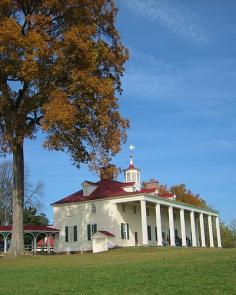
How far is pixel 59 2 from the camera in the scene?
90.7 ft

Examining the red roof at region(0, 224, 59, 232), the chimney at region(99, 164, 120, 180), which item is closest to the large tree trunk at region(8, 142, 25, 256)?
the chimney at region(99, 164, 120, 180)

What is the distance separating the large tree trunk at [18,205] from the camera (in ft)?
94.2

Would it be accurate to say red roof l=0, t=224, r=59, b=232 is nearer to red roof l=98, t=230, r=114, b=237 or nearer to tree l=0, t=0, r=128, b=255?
red roof l=98, t=230, r=114, b=237

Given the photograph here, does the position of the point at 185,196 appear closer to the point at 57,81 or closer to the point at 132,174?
the point at 132,174

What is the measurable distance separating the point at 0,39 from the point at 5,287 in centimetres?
1705

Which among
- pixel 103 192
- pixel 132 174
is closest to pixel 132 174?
pixel 132 174

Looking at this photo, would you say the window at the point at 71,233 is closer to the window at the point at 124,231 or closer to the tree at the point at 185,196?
the window at the point at 124,231

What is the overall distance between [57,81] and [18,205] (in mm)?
7652

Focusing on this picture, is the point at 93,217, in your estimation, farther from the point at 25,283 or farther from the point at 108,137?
the point at 25,283

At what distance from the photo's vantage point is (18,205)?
2888cm

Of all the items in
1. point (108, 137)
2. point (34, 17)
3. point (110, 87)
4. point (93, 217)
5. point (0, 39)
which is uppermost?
point (34, 17)

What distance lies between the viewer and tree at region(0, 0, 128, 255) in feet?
84.0

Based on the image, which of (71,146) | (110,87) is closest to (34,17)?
(110,87)

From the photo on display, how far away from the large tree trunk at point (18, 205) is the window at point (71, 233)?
21.0 meters
